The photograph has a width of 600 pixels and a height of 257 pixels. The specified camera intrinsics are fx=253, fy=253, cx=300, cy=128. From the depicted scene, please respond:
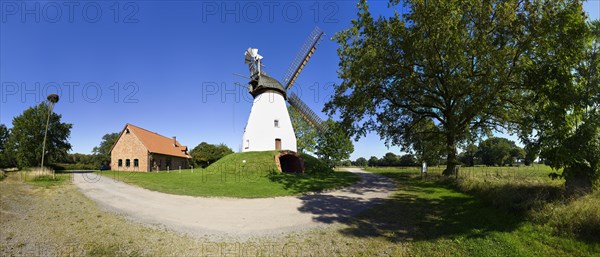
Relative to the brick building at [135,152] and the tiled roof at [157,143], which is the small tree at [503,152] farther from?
the brick building at [135,152]

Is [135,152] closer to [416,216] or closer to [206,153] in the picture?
[206,153]

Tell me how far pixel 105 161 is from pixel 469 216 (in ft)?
279

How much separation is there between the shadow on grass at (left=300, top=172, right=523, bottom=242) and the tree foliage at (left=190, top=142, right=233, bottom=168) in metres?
48.1

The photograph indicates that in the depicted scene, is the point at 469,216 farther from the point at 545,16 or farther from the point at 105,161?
the point at 105,161

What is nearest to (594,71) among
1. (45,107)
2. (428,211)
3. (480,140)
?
(428,211)

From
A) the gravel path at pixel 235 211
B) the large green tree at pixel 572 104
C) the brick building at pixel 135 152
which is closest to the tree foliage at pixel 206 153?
the brick building at pixel 135 152

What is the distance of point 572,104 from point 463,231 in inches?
218

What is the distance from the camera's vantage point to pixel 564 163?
7910 mm

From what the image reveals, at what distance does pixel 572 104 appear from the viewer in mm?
8148

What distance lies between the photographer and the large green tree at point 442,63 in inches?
508

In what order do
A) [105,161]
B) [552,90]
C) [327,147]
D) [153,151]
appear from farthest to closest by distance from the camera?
1. [105,161]
2. [327,147]
3. [153,151]
4. [552,90]

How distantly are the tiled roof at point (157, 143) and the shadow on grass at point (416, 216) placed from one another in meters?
36.5

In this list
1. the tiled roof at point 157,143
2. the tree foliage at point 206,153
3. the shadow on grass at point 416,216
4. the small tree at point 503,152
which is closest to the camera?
the shadow on grass at point 416,216

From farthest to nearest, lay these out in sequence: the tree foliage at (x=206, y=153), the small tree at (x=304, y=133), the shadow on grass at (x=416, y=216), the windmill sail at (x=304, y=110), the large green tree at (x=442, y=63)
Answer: the tree foliage at (x=206, y=153)
the small tree at (x=304, y=133)
the windmill sail at (x=304, y=110)
the large green tree at (x=442, y=63)
the shadow on grass at (x=416, y=216)
